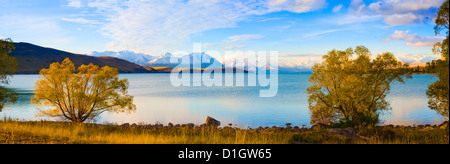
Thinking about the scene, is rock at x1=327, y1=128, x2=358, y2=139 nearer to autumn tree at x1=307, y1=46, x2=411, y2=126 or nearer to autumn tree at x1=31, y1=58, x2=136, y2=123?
autumn tree at x1=307, y1=46, x2=411, y2=126

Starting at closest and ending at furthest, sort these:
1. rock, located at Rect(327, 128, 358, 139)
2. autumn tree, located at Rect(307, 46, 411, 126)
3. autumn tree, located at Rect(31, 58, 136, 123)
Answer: rock, located at Rect(327, 128, 358, 139)
autumn tree, located at Rect(307, 46, 411, 126)
autumn tree, located at Rect(31, 58, 136, 123)

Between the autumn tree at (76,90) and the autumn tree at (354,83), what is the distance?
2745 centimetres

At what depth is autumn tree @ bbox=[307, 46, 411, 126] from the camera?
112ft

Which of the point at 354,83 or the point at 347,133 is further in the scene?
the point at 354,83

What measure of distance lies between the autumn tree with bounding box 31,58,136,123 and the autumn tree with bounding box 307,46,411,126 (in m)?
27.4

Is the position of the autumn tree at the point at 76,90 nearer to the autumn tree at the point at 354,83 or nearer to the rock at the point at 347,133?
the autumn tree at the point at 354,83

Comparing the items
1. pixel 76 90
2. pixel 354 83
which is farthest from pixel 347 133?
pixel 76 90

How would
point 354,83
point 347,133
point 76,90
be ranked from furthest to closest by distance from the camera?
point 76,90 < point 354,83 < point 347,133

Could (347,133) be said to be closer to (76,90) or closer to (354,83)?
(354,83)

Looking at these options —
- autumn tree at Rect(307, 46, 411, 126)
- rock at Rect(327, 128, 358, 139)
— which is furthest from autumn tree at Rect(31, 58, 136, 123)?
rock at Rect(327, 128, 358, 139)

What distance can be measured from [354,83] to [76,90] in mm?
36664

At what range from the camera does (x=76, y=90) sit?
37781 mm
